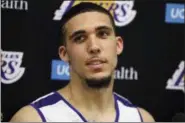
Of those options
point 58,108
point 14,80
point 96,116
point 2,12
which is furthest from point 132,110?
point 2,12

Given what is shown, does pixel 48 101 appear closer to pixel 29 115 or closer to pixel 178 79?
pixel 29 115

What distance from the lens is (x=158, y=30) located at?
5.47 feet

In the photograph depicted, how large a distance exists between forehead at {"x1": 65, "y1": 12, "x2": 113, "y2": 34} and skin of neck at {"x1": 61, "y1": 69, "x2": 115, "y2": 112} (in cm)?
16

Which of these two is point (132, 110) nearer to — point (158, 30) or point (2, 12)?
point (158, 30)

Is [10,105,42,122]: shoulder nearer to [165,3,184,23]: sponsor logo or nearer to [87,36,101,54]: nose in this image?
[87,36,101,54]: nose

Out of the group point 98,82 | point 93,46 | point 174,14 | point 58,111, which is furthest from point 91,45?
point 174,14

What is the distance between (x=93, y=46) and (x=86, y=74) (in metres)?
0.09

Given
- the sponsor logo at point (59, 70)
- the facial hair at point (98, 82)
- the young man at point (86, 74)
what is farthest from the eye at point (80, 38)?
the sponsor logo at point (59, 70)

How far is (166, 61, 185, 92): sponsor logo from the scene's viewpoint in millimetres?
1675

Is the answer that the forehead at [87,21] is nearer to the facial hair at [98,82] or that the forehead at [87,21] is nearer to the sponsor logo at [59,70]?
the facial hair at [98,82]

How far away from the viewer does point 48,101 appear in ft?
4.03

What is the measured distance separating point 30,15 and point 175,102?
755mm

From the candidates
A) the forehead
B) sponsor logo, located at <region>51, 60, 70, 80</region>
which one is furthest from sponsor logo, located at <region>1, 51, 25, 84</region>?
the forehead

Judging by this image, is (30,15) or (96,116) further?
(30,15)
